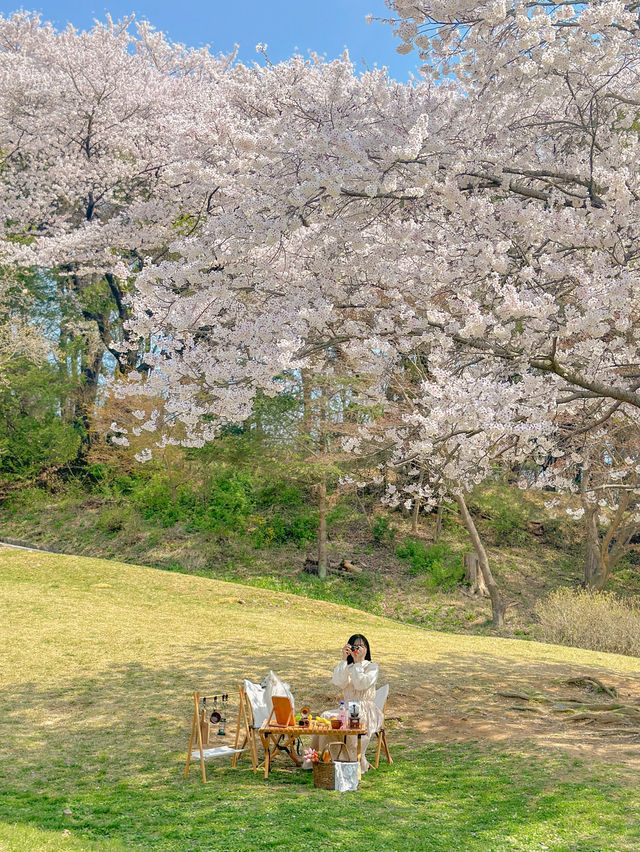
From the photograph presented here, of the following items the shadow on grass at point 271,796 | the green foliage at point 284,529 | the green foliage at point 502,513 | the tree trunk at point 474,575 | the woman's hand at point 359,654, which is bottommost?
the shadow on grass at point 271,796

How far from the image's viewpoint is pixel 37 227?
73.0 feet

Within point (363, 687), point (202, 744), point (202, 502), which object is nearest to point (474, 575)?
point (202, 502)

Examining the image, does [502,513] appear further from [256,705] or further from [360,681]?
[256,705]

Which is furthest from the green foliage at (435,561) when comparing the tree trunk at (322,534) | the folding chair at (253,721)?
the folding chair at (253,721)

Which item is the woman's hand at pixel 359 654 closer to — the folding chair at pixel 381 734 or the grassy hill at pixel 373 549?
the folding chair at pixel 381 734

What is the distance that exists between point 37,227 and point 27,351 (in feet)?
11.8

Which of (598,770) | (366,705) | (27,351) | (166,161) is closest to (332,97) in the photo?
(366,705)

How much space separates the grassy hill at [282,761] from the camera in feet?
16.5

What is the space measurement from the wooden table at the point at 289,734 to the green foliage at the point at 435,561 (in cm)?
1442

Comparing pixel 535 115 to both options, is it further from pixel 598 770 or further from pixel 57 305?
pixel 57 305

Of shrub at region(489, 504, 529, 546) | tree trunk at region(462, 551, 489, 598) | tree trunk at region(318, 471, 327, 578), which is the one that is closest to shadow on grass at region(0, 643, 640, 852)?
tree trunk at region(318, 471, 327, 578)

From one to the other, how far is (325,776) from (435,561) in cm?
1539

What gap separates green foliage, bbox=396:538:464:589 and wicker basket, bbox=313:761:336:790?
14.9 meters

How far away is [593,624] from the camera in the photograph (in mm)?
15000
